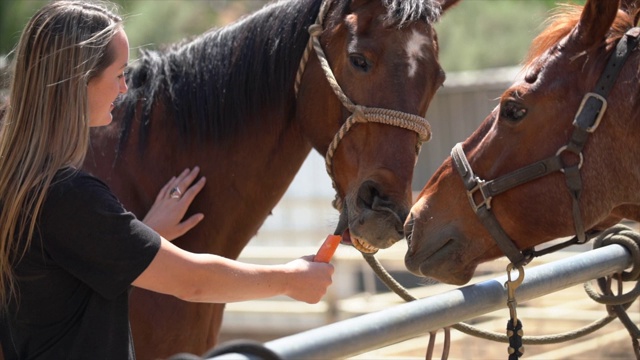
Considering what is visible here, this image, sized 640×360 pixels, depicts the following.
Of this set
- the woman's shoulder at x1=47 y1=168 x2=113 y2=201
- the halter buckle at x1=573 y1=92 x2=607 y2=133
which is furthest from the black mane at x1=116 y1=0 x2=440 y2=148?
the woman's shoulder at x1=47 y1=168 x2=113 y2=201

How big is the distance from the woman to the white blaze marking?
3.63 ft

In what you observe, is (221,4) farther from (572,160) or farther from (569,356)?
(572,160)

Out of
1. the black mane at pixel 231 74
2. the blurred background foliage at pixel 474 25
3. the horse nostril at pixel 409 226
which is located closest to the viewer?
the horse nostril at pixel 409 226

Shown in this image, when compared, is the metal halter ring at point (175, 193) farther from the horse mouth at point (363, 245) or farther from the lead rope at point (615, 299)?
the lead rope at point (615, 299)

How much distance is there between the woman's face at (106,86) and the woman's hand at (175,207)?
83cm

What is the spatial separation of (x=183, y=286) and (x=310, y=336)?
45 centimetres

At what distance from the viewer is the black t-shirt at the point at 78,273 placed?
5.97 ft

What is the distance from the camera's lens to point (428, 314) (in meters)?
1.83

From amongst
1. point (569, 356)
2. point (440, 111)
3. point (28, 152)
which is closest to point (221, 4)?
point (440, 111)

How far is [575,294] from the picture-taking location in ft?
24.9

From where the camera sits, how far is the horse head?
283 cm

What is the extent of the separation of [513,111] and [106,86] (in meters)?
1.14

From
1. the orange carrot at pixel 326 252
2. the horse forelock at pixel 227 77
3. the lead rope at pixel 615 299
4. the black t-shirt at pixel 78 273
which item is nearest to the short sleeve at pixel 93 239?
the black t-shirt at pixel 78 273

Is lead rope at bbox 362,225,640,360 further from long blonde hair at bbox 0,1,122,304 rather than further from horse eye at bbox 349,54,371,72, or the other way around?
long blonde hair at bbox 0,1,122,304
